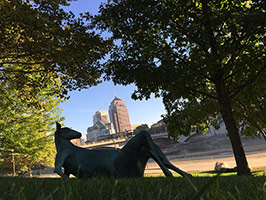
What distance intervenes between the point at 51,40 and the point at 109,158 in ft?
17.6

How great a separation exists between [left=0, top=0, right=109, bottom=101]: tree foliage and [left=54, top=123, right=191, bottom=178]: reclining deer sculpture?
354 cm

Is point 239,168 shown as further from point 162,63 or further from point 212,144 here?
point 212,144

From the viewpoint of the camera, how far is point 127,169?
4781mm

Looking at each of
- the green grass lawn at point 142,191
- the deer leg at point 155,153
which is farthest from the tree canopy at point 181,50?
the green grass lawn at point 142,191

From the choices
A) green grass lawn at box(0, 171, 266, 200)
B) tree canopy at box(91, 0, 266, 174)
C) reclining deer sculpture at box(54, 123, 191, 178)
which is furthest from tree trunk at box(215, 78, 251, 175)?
green grass lawn at box(0, 171, 266, 200)

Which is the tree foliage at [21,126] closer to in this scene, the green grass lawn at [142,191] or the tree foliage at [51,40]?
the tree foliage at [51,40]

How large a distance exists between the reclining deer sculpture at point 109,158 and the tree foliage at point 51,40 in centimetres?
354

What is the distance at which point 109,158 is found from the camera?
16.9ft

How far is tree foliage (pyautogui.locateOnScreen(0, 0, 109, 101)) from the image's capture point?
734cm

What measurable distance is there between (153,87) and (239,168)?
5175 mm

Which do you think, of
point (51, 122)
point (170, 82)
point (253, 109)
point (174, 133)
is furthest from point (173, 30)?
point (51, 122)

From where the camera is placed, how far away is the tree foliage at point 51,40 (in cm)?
734

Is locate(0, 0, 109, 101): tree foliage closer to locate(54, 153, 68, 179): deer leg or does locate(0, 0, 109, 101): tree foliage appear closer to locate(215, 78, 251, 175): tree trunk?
locate(54, 153, 68, 179): deer leg

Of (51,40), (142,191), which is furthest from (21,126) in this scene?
(142,191)
